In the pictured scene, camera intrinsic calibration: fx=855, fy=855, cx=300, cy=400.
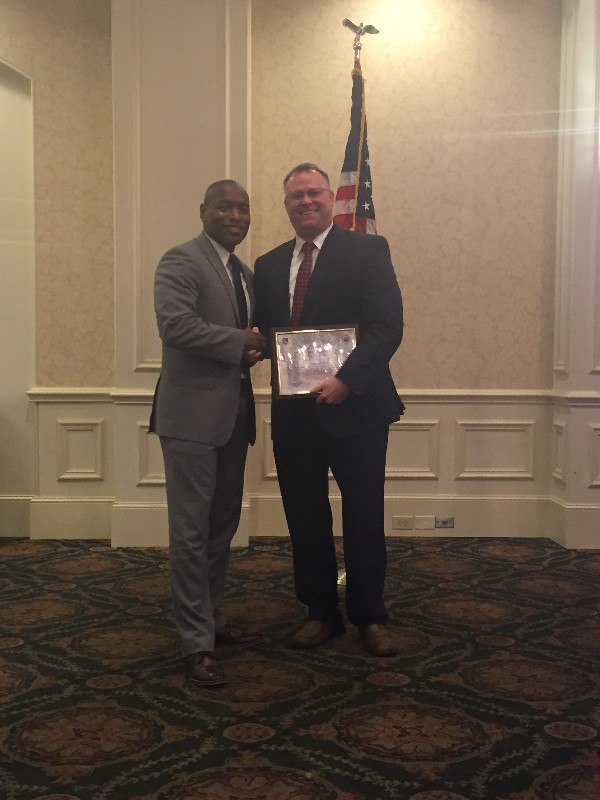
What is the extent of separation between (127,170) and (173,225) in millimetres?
381

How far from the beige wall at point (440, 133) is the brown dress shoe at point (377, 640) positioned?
2.45 meters

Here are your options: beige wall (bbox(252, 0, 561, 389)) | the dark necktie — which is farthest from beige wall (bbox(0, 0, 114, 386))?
the dark necktie

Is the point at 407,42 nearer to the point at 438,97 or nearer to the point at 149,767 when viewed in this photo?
the point at 438,97

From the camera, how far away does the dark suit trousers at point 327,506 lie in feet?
9.59

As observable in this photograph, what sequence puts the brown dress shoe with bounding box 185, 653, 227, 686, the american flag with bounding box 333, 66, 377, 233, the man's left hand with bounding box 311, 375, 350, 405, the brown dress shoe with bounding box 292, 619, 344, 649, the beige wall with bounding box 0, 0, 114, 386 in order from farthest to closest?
the beige wall with bounding box 0, 0, 114, 386, the american flag with bounding box 333, 66, 377, 233, the brown dress shoe with bounding box 292, 619, 344, 649, the man's left hand with bounding box 311, 375, 350, 405, the brown dress shoe with bounding box 185, 653, 227, 686

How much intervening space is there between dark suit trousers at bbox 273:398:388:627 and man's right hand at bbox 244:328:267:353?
31cm

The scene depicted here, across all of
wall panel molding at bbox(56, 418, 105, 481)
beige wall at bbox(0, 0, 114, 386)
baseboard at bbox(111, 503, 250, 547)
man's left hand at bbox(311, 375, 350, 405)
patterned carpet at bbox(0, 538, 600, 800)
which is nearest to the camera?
patterned carpet at bbox(0, 538, 600, 800)

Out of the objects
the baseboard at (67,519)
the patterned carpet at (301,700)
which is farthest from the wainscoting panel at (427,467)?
the patterned carpet at (301,700)

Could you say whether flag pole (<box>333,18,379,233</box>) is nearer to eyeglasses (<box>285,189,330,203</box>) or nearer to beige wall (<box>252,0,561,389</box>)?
beige wall (<box>252,0,561,389</box>)

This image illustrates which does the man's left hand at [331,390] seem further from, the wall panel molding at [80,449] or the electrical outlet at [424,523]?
the wall panel molding at [80,449]

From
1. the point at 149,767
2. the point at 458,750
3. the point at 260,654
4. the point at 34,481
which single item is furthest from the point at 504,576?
the point at 34,481

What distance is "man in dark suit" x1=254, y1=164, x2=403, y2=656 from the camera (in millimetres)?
2863

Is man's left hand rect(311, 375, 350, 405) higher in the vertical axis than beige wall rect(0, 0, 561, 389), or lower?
lower

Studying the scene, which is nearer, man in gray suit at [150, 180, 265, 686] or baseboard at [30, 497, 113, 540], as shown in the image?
man in gray suit at [150, 180, 265, 686]
